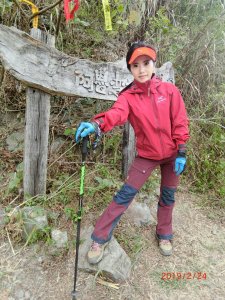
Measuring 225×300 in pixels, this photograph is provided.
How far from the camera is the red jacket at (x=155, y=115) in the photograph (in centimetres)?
235

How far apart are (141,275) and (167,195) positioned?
2.46ft

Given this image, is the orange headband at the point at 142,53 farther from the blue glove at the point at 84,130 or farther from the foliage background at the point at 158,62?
the foliage background at the point at 158,62

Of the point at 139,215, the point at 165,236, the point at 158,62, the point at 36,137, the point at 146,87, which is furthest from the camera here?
the point at 158,62

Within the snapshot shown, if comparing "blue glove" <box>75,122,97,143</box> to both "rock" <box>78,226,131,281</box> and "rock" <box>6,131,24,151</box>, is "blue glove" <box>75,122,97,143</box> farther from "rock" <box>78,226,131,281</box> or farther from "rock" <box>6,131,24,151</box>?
"rock" <box>6,131,24,151</box>

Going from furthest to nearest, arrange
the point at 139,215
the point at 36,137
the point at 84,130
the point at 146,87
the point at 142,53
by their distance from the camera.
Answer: the point at 139,215 < the point at 36,137 < the point at 146,87 < the point at 142,53 < the point at 84,130

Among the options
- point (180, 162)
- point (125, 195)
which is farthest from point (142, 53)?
point (125, 195)

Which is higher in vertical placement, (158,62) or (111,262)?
(158,62)

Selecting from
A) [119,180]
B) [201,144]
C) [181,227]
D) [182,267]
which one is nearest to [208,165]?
[201,144]

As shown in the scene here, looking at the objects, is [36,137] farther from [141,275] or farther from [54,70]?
[141,275]

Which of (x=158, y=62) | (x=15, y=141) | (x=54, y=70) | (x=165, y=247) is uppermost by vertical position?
(x=158, y=62)

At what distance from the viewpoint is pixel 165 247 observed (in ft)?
8.89

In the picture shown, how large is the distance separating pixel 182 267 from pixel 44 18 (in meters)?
3.14

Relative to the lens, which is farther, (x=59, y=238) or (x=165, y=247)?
(x=165, y=247)

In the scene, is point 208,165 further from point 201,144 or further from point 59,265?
point 59,265
